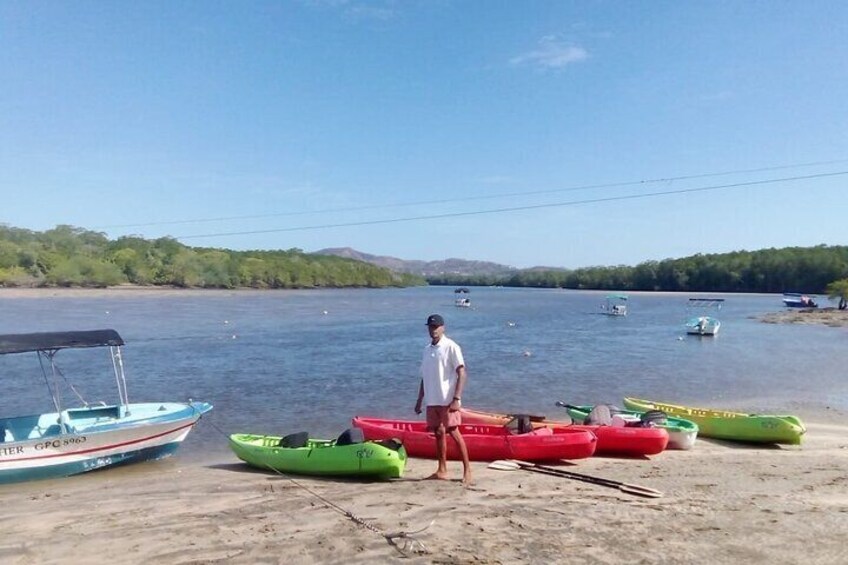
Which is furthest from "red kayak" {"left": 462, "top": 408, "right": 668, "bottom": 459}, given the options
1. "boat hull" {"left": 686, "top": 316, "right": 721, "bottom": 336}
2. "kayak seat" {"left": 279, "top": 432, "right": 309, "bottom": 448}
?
"boat hull" {"left": 686, "top": 316, "right": 721, "bottom": 336}

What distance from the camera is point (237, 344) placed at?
128ft

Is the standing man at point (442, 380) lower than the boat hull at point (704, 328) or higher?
higher

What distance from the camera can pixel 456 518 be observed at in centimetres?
800

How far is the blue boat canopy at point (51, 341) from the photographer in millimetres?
13180

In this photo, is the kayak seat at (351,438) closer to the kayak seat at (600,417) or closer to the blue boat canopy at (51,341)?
the kayak seat at (600,417)

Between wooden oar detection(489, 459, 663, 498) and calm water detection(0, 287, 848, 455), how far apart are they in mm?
6974

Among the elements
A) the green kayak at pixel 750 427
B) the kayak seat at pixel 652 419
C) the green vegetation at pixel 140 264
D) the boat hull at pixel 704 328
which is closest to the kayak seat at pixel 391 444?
the kayak seat at pixel 652 419

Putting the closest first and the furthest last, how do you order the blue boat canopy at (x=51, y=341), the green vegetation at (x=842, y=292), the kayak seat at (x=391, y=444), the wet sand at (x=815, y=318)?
the kayak seat at (x=391, y=444) < the blue boat canopy at (x=51, y=341) < the wet sand at (x=815, y=318) < the green vegetation at (x=842, y=292)

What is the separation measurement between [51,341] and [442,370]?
357 inches

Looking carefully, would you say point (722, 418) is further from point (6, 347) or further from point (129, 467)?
point (6, 347)

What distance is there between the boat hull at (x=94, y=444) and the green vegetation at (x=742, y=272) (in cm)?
12334

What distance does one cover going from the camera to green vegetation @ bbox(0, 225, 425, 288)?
4090 inches

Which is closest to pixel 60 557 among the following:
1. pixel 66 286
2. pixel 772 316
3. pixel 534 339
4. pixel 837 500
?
pixel 837 500

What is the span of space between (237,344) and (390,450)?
30224 millimetres
